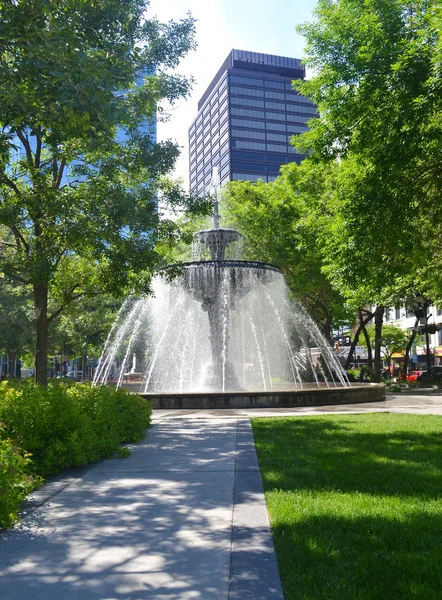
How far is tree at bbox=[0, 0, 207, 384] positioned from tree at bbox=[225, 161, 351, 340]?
40.3ft

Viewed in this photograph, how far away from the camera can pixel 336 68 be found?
13188mm

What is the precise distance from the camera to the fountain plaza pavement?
355 centimetres

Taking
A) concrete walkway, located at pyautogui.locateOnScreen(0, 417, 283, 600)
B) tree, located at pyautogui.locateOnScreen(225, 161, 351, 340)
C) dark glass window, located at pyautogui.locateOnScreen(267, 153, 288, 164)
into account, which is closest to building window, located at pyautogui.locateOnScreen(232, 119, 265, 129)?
dark glass window, located at pyautogui.locateOnScreen(267, 153, 288, 164)

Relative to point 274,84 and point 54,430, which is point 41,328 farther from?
point 274,84

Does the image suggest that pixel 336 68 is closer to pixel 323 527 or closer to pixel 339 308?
pixel 323 527

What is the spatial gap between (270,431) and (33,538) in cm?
640

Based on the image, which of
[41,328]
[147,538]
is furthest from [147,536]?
[41,328]

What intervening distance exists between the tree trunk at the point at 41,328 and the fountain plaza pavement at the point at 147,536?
7.54 m

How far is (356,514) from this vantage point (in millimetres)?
4914

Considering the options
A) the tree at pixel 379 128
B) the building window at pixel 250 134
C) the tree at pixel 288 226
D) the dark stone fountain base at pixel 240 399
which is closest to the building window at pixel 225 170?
the building window at pixel 250 134

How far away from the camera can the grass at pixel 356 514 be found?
3.54 metres

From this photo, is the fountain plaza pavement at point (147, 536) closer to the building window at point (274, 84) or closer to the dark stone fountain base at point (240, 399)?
the dark stone fountain base at point (240, 399)

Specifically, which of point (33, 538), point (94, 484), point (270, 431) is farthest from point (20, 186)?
point (33, 538)

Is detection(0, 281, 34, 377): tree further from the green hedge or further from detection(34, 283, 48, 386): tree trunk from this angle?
the green hedge
